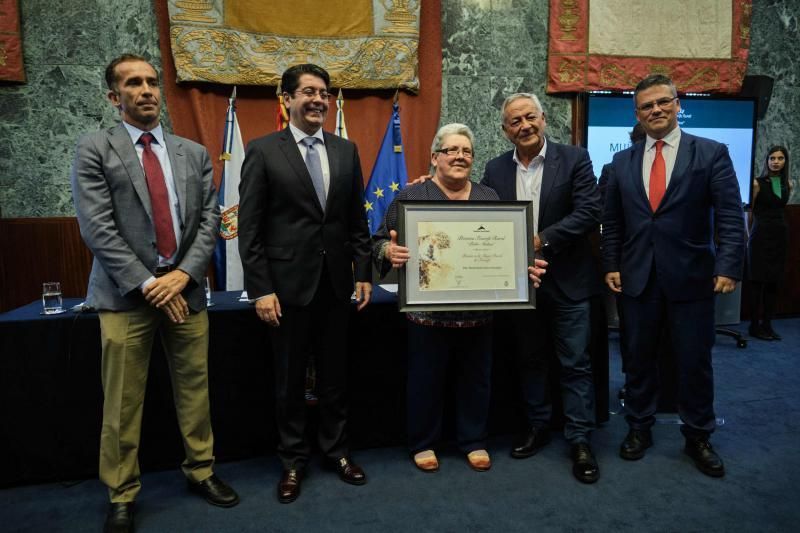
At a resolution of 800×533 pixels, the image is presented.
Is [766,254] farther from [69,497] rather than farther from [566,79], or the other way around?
[69,497]

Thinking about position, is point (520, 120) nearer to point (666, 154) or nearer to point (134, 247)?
point (666, 154)

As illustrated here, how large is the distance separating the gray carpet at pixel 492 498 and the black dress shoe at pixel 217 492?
31 millimetres

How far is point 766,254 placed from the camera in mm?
4352

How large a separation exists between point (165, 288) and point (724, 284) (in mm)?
2046

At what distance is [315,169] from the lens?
197 cm

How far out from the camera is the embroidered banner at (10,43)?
3.47 meters

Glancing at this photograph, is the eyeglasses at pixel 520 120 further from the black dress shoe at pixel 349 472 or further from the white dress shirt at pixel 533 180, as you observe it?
the black dress shoe at pixel 349 472

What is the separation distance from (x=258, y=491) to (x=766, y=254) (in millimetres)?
4341

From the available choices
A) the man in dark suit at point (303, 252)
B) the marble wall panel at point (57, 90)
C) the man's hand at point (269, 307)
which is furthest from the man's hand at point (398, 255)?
the marble wall panel at point (57, 90)

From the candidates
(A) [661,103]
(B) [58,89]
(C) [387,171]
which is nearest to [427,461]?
(A) [661,103]

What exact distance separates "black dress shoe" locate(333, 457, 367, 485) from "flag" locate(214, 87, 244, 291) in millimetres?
1924

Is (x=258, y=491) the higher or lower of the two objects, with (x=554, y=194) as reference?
lower

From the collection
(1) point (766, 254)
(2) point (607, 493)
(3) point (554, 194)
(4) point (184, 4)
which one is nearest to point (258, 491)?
(2) point (607, 493)

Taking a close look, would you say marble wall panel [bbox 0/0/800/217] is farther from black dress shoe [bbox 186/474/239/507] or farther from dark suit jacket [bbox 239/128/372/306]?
black dress shoe [bbox 186/474/239/507]
